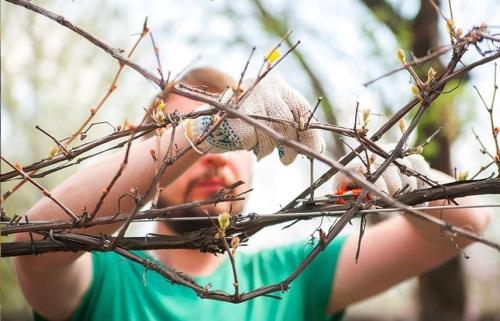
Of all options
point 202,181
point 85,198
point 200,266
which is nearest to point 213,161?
point 202,181

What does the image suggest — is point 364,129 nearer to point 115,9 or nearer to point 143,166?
point 143,166

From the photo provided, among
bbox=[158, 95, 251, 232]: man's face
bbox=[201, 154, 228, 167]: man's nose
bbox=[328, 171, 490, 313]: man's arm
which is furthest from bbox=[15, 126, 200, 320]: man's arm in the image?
bbox=[328, 171, 490, 313]: man's arm

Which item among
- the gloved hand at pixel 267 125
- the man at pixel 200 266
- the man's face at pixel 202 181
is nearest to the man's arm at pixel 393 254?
the man at pixel 200 266

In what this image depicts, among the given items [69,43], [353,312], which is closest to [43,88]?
[69,43]

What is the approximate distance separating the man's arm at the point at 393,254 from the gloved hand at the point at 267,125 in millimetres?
1001

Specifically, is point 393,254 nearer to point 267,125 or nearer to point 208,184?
point 208,184

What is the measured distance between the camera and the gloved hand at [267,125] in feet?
3.83

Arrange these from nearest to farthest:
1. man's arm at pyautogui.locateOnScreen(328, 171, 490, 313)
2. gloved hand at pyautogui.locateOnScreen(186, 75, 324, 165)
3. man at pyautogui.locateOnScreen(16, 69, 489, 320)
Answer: gloved hand at pyautogui.locateOnScreen(186, 75, 324, 165)
man at pyautogui.locateOnScreen(16, 69, 489, 320)
man's arm at pyautogui.locateOnScreen(328, 171, 490, 313)

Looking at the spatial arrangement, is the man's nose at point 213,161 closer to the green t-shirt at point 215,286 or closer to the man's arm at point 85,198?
the green t-shirt at point 215,286

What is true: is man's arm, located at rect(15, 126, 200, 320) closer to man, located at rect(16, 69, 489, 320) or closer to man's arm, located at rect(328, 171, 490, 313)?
man, located at rect(16, 69, 489, 320)

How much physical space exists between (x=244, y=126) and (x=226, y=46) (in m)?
2.84

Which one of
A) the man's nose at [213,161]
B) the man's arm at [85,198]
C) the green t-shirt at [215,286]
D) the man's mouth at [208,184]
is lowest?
the green t-shirt at [215,286]

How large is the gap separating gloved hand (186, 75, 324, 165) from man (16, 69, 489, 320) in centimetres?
22

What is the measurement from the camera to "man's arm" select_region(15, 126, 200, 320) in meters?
1.40
